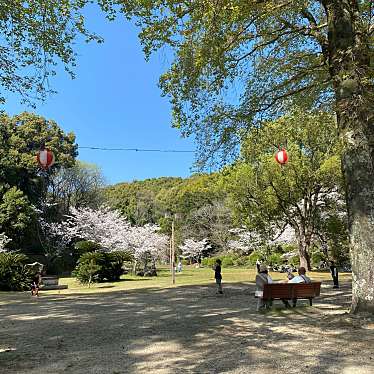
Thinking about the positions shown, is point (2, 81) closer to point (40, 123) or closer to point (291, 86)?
point (291, 86)

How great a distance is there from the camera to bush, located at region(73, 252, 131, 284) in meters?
22.9

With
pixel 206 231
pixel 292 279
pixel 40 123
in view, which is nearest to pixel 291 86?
pixel 292 279

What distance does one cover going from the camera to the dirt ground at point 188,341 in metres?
5.35

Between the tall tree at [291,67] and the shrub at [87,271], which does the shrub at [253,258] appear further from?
the tall tree at [291,67]

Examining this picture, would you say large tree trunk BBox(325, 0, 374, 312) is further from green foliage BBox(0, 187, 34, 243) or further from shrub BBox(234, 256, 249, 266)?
shrub BBox(234, 256, 249, 266)

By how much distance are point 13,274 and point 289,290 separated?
1466cm

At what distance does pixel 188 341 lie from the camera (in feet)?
22.5

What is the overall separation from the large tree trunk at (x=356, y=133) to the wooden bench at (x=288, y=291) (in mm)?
2197

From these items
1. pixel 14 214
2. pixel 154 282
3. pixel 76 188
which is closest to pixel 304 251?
pixel 154 282

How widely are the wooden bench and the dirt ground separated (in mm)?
352

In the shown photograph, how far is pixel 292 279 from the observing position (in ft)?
37.0

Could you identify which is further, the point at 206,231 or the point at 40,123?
the point at 206,231

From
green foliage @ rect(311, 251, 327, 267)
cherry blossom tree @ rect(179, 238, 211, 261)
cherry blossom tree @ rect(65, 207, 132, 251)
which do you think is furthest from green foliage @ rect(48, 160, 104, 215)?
green foliage @ rect(311, 251, 327, 267)

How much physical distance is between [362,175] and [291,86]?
390 cm
